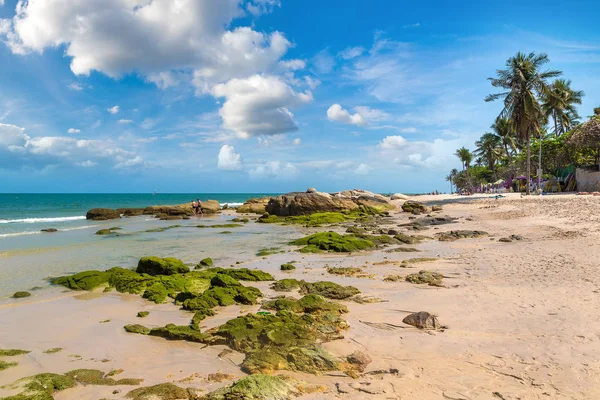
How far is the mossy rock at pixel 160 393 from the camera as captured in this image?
3.82 meters

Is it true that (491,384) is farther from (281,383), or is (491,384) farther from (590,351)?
(281,383)

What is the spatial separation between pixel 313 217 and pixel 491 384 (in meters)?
25.2

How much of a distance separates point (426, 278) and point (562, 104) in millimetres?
57645

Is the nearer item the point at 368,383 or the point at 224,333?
the point at 368,383

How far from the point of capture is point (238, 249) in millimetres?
15633

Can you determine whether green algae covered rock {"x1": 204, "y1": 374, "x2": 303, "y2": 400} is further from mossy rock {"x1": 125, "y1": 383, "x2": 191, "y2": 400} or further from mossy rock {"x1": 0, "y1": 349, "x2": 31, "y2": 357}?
mossy rock {"x1": 0, "y1": 349, "x2": 31, "y2": 357}

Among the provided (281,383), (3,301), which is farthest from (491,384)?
(3,301)

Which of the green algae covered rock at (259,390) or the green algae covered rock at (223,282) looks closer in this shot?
the green algae covered rock at (259,390)

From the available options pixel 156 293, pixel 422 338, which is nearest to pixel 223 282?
pixel 156 293

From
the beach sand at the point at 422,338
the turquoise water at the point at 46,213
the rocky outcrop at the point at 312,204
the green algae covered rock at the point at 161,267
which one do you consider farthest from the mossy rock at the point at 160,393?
the rocky outcrop at the point at 312,204

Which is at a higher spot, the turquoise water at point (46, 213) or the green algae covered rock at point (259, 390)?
the turquoise water at point (46, 213)

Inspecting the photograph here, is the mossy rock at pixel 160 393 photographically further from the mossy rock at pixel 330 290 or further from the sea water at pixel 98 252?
the sea water at pixel 98 252

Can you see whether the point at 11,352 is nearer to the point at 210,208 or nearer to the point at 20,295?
the point at 20,295

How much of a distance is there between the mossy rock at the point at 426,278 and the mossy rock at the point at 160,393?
6078 mm
